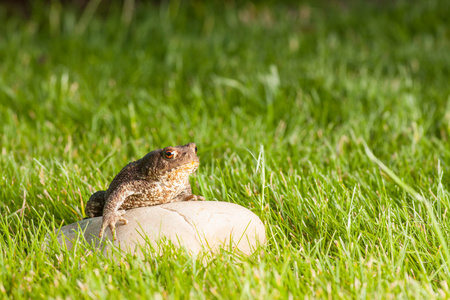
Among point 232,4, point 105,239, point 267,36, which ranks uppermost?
point 232,4

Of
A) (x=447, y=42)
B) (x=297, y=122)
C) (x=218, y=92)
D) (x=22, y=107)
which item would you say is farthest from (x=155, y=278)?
(x=447, y=42)

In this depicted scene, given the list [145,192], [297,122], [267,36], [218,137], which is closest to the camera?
[145,192]

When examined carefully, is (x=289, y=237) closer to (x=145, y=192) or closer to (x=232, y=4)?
(x=145, y=192)

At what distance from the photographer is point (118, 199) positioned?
2.33m

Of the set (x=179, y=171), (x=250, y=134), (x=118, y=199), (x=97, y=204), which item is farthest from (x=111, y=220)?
(x=250, y=134)

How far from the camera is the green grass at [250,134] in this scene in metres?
2.05

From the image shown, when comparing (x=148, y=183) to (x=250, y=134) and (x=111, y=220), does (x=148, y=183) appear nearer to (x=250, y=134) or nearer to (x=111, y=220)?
(x=111, y=220)

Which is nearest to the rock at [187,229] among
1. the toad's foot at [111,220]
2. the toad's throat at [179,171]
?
the toad's foot at [111,220]

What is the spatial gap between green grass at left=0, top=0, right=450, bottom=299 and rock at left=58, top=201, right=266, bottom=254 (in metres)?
0.08

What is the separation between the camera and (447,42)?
6469 mm

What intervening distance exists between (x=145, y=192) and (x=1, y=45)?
4.92 m

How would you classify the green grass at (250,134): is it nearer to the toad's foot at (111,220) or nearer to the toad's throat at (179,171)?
the toad's foot at (111,220)

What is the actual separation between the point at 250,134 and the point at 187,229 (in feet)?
6.10

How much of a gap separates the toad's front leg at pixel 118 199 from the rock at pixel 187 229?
4cm
